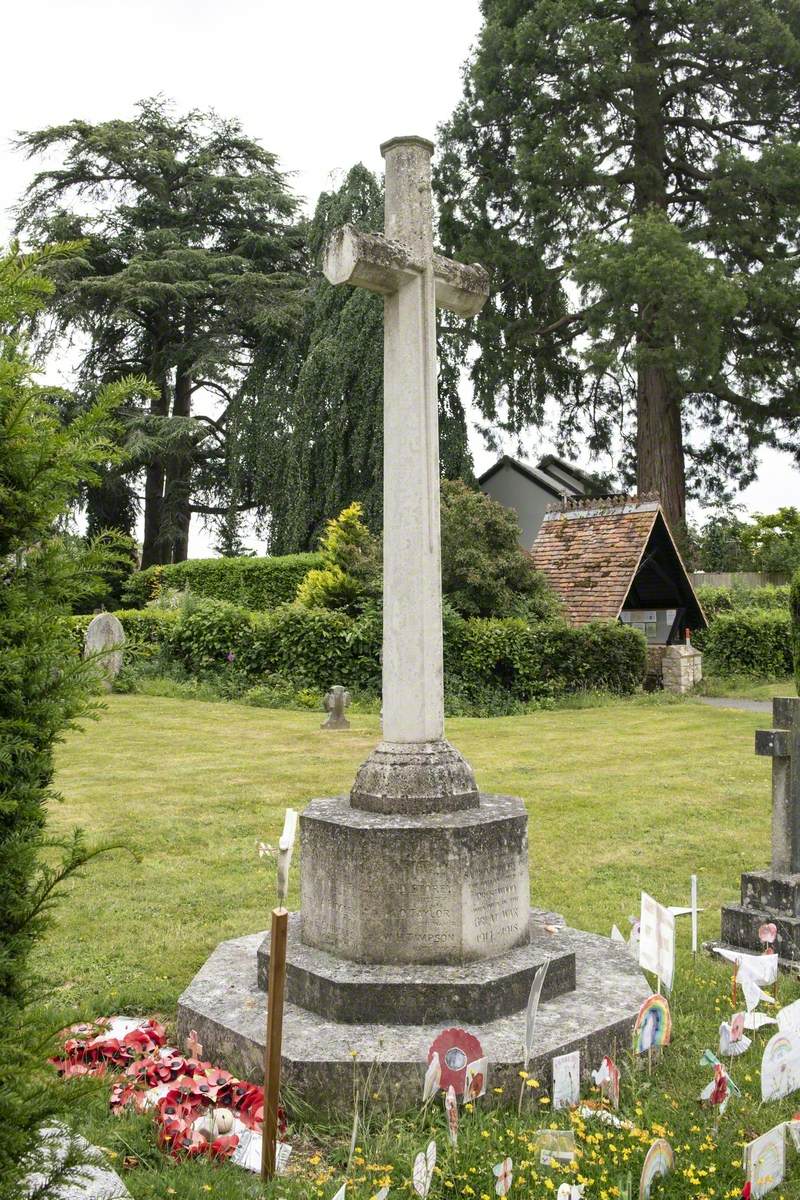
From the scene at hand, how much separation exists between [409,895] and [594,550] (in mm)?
15354

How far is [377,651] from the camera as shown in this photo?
15.6 metres

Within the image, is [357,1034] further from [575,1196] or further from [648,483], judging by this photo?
[648,483]

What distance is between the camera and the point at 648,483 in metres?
23.3

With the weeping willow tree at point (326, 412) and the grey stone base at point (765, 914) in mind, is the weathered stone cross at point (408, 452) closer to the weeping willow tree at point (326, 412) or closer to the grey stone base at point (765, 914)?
the grey stone base at point (765, 914)

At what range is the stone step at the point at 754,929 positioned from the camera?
16.6 feet

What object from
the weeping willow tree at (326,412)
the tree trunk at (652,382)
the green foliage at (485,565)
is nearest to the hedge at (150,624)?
the green foliage at (485,565)

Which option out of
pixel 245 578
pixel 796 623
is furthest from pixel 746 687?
pixel 796 623

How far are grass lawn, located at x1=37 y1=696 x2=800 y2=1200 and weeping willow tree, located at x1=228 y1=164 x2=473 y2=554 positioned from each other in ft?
36.2

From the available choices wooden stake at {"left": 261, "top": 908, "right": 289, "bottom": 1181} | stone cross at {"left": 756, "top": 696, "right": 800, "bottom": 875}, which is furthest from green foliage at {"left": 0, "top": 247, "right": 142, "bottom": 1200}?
stone cross at {"left": 756, "top": 696, "right": 800, "bottom": 875}

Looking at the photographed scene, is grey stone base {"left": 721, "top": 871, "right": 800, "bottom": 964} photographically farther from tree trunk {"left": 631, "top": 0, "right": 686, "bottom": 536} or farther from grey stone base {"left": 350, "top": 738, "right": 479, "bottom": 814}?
tree trunk {"left": 631, "top": 0, "right": 686, "bottom": 536}

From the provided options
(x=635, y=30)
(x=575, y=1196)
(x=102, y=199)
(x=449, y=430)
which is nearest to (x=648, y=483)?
(x=449, y=430)

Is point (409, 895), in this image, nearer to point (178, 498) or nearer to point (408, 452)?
point (408, 452)

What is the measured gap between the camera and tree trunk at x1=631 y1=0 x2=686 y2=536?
74.5 feet

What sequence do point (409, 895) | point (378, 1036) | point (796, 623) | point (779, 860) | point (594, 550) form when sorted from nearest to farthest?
point (378, 1036), point (409, 895), point (779, 860), point (796, 623), point (594, 550)
